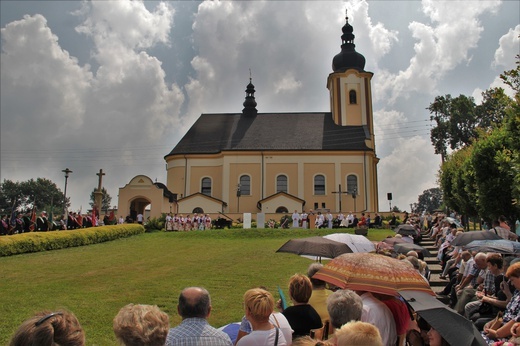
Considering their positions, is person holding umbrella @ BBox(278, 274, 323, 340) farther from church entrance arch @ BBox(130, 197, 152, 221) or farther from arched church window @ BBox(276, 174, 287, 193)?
arched church window @ BBox(276, 174, 287, 193)

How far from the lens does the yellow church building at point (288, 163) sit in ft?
153

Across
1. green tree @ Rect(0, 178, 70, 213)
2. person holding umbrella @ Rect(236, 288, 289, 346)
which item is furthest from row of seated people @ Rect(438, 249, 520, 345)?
green tree @ Rect(0, 178, 70, 213)

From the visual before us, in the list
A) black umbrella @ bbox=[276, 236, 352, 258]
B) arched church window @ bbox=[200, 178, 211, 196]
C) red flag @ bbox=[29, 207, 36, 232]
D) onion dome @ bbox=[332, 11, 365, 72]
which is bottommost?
black umbrella @ bbox=[276, 236, 352, 258]

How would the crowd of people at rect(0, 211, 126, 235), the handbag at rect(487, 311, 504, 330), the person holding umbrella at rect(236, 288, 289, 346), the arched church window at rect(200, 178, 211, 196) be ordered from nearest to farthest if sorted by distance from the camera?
the person holding umbrella at rect(236, 288, 289, 346), the handbag at rect(487, 311, 504, 330), the crowd of people at rect(0, 211, 126, 235), the arched church window at rect(200, 178, 211, 196)

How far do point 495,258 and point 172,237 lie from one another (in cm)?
2402

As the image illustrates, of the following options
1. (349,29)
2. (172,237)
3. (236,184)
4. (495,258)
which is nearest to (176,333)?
(495,258)

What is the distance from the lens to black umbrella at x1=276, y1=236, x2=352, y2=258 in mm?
9867

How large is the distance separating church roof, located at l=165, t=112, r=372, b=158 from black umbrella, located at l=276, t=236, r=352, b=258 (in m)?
39.2

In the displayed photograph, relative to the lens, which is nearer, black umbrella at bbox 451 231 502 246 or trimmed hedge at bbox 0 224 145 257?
black umbrella at bbox 451 231 502 246

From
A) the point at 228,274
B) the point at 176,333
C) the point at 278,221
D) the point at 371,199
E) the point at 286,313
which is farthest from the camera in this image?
the point at 371,199

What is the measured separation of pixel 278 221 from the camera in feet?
132

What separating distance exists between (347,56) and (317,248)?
157 feet

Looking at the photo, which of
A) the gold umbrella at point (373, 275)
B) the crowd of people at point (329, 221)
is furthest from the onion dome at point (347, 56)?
the gold umbrella at point (373, 275)

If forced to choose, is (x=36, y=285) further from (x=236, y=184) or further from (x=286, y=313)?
(x=236, y=184)
